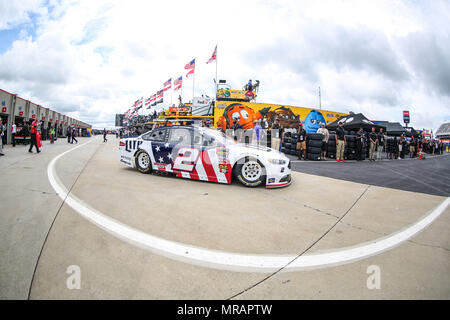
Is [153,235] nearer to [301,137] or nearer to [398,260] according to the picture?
[398,260]

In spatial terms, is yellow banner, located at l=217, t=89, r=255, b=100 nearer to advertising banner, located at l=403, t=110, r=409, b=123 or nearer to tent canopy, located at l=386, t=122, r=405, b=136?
tent canopy, located at l=386, t=122, r=405, b=136

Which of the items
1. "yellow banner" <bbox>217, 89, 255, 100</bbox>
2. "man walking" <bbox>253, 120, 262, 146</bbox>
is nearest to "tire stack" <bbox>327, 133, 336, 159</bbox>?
"man walking" <bbox>253, 120, 262, 146</bbox>

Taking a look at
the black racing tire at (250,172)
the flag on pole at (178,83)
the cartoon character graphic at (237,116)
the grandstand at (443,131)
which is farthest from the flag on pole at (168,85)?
the grandstand at (443,131)

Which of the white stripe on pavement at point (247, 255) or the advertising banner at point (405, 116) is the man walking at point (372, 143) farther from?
the advertising banner at point (405, 116)

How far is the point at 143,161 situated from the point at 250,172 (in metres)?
3.10

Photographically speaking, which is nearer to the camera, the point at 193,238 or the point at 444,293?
the point at 444,293

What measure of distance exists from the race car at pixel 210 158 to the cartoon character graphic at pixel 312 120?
19.1 metres

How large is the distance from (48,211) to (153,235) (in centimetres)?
168

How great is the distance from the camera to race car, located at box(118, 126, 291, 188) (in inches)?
179

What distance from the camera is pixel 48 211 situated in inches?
108

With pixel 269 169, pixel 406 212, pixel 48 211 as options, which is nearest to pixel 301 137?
pixel 269 169

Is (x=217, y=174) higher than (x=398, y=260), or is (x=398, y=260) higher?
(x=217, y=174)

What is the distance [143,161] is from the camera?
5.75 metres

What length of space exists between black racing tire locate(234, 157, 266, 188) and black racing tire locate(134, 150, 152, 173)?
249cm
